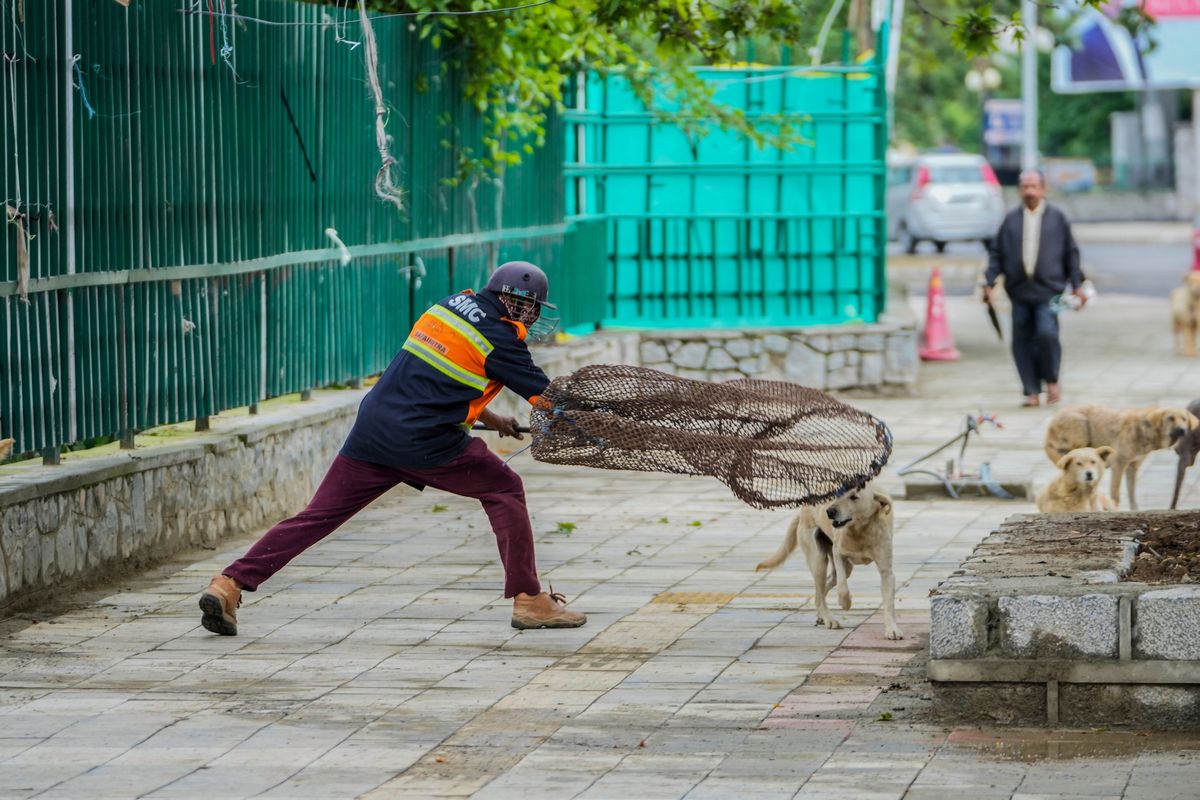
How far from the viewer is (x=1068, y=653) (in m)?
6.63

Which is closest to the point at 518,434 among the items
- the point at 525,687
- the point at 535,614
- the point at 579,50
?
the point at 535,614

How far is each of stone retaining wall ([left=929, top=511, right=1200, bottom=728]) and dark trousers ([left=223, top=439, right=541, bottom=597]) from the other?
2.32 m

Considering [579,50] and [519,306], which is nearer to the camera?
[519,306]

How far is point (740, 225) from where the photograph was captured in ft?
60.6

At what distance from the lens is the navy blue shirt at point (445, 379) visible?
27.3ft

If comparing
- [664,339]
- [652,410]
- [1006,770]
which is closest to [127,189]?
[652,410]

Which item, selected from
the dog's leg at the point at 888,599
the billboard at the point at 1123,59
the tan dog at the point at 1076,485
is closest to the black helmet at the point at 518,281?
the dog's leg at the point at 888,599

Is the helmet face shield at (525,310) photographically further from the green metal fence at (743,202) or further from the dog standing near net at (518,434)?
the green metal fence at (743,202)

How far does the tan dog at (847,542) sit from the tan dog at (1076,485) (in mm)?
2141

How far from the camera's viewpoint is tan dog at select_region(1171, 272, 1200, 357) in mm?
20391

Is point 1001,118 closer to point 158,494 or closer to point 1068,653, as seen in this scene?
point 158,494

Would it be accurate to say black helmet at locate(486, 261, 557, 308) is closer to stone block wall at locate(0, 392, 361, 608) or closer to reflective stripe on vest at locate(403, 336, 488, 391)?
reflective stripe on vest at locate(403, 336, 488, 391)

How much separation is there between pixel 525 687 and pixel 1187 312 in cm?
1458

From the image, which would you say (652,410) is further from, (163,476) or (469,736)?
(163,476)
